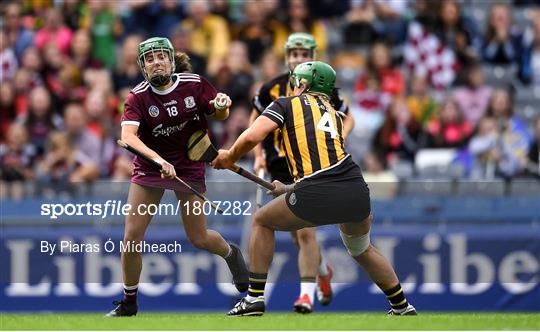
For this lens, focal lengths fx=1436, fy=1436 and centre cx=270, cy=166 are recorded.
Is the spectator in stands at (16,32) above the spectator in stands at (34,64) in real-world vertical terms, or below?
above

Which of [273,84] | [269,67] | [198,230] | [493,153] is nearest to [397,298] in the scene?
[198,230]

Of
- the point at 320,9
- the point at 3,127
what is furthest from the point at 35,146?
the point at 320,9

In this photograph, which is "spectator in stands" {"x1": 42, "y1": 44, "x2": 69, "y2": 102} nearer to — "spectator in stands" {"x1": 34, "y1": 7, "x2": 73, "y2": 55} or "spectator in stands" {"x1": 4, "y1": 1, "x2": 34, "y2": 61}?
"spectator in stands" {"x1": 34, "y1": 7, "x2": 73, "y2": 55}

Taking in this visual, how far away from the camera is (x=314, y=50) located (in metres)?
12.3

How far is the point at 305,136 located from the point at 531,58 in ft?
26.0

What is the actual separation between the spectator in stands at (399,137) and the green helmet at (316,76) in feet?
17.2

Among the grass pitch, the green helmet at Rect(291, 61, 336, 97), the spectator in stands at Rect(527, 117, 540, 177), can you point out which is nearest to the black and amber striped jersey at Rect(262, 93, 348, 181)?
the green helmet at Rect(291, 61, 336, 97)

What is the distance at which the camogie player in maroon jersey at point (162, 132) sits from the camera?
10672 millimetres

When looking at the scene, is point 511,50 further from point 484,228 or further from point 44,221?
point 44,221

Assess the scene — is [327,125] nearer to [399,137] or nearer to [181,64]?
[181,64]

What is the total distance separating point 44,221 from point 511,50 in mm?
7028

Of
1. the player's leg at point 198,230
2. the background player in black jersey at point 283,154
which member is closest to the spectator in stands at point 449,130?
the background player in black jersey at point 283,154

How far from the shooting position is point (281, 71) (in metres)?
16.5

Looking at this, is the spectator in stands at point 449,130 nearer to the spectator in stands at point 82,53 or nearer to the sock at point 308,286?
the spectator in stands at point 82,53
